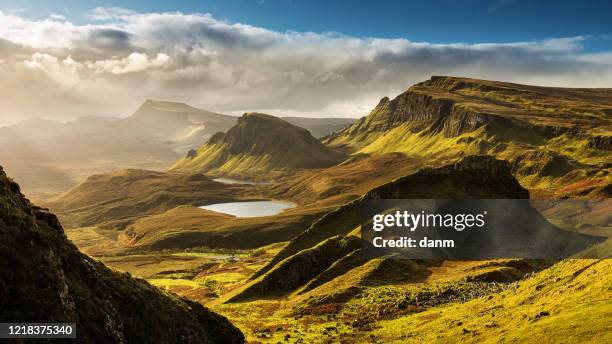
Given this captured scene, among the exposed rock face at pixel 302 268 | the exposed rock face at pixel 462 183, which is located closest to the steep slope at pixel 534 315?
the exposed rock face at pixel 302 268

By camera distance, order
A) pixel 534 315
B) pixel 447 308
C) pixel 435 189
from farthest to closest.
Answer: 1. pixel 435 189
2. pixel 447 308
3. pixel 534 315

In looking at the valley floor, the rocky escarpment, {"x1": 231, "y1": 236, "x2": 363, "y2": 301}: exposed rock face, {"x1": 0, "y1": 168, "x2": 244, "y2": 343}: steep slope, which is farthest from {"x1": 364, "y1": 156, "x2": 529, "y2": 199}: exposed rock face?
{"x1": 0, "y1": 168, "x2": 244, "y2": 343}: steep slope

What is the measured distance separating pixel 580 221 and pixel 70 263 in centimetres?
12916

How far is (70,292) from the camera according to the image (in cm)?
4547

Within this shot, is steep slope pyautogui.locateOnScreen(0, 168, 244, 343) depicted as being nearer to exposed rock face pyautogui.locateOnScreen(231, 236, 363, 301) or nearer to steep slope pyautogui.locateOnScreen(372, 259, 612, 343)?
steep slope pyautogui.locateOnScreen(372, 259, 612, 343)

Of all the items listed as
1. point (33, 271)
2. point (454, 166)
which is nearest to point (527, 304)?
point (33, 271)

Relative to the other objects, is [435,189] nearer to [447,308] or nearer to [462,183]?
[462,183]

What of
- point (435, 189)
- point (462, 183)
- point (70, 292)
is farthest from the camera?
point (462, 183)

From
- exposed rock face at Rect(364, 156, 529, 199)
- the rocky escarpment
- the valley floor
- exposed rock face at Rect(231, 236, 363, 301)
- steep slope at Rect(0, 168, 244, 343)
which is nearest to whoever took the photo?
steep slope at Rect(0, 168, 244, 343)

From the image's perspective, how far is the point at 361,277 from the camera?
112875 millimetres

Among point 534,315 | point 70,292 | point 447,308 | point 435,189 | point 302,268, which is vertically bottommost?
point 302,268

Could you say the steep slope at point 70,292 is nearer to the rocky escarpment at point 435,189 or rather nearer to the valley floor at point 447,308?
the valley floor at point 447,308

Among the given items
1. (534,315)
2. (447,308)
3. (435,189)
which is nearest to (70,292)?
(534,315)

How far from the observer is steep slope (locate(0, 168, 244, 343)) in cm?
3966
